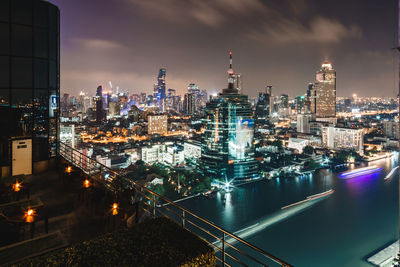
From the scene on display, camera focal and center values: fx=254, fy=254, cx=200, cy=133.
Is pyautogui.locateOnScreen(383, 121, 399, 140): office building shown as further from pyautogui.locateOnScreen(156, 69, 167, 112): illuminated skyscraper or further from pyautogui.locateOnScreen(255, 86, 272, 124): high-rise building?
pyautogui.locateOnScreen(156, 69, 167, 112): illuminated skyscraper

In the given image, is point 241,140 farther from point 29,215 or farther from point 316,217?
point 29,215

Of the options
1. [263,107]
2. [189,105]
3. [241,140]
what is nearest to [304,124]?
[263,107]

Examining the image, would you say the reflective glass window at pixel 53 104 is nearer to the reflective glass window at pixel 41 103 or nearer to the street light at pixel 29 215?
the reflective glass window at pixel 41 103

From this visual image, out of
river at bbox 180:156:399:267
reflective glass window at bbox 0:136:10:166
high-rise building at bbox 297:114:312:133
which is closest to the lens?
reflective glass window at bbox 0:136:10:166

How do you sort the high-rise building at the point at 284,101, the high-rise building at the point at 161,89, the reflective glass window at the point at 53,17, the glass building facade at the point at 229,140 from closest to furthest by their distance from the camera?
the reflective glass window at the point at 53,17 < the glass building facade at the point at 229,140 < the high-rise building at the point at 161,89 < the high-rise building at the point at 284,101

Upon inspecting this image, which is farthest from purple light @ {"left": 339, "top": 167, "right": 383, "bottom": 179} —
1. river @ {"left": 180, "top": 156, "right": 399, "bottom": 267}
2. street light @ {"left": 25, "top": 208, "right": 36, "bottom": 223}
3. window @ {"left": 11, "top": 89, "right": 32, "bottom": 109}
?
street light @ {"left": 25, "top": 208, "right": 36, "bottom": 223}

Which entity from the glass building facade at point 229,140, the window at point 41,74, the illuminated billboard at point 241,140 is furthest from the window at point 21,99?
the illuminated billboard at point 241,140
